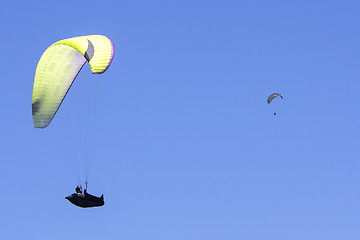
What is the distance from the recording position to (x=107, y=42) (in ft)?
242

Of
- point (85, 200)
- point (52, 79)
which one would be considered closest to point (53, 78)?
point (52, 79)

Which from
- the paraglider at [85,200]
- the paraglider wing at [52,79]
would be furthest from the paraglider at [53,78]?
the paraglider at [85,200]

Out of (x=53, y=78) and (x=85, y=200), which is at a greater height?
(x=53, y=78)

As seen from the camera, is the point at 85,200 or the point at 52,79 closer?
the point at 85,200

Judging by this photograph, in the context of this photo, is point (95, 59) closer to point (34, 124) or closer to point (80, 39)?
point (80, 39)

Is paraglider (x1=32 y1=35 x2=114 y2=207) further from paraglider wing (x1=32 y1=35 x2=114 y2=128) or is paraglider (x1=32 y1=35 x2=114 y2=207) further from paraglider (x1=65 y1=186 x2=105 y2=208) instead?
paraglider (x1=65 y1=186 x2=105 y2=208)

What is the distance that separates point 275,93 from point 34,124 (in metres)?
39.7

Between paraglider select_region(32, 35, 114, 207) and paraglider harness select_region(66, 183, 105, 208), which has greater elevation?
paraglider select_region(32, 35, 114, 207)

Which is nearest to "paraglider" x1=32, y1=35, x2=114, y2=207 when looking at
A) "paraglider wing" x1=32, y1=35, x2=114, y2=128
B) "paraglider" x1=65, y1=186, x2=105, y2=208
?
"paraglider wing" x1=32, y1=35, x2=114, y2=128

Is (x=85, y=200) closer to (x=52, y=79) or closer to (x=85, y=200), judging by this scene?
(x=85, y=200)

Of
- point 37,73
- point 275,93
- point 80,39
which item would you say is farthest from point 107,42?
point 275,93

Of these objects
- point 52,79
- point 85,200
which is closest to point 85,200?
point 85,200

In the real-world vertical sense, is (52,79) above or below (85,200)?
above

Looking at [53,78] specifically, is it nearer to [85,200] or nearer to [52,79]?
[52,79]
